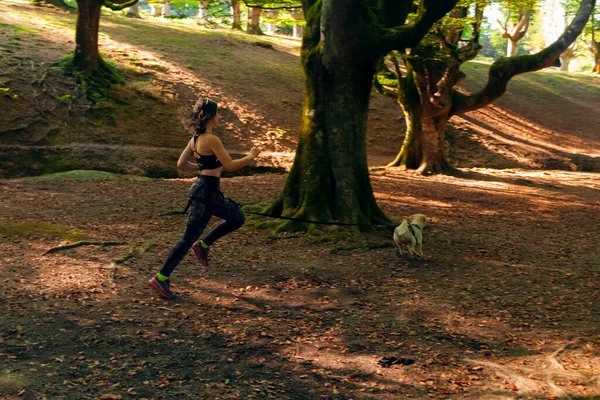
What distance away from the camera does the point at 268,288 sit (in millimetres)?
7301

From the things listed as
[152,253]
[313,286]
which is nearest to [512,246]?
[313,286]

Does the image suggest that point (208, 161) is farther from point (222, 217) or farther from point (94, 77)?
point (94, 77)

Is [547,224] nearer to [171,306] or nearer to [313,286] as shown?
[313,286]

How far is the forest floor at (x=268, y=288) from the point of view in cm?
505

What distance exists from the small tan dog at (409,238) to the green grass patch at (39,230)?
14.2ft

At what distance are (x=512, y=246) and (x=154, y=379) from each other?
6681 millimetres

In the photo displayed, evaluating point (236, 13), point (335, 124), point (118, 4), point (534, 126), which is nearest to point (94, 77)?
point (118, 4)

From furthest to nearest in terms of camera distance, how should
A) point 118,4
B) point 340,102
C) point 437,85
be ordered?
point 118,4
point 437,85
point 340,102

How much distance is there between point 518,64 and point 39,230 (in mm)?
12165

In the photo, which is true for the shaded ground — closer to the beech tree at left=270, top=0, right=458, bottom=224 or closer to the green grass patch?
the green grass patch

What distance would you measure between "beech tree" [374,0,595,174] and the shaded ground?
6.97 meters

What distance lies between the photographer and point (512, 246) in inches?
391

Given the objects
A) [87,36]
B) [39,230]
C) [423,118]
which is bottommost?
[39,230]

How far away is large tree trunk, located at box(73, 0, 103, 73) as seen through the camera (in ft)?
60.4
